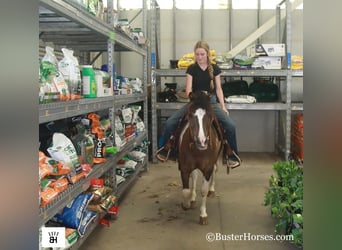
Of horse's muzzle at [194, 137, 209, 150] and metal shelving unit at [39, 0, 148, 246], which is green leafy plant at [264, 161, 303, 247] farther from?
metal shelving unit at [39, 0, 148, 246]

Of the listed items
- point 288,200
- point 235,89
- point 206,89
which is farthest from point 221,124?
point 235,89

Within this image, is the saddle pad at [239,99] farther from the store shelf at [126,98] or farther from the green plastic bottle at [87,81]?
the green plastic bottle at [87,81]

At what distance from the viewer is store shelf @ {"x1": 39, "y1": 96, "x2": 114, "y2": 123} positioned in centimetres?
217

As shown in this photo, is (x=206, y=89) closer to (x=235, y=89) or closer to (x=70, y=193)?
(x=70, y=193)

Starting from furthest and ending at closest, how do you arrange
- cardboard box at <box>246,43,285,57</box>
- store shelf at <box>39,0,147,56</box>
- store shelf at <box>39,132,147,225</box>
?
cardboard box at <box>246,43,285,57</box> → store shelf at <box>39,0,147,56</box> → store shelf at <box>39,132,147,225</box>

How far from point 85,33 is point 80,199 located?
6.63 ft

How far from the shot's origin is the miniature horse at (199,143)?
11.3 ft

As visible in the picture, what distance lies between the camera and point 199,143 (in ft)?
11.3

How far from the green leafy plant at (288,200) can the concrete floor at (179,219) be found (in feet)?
0.56

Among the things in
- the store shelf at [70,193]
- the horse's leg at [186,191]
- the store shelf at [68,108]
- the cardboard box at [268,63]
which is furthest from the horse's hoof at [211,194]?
the cardboard box at [268,63]

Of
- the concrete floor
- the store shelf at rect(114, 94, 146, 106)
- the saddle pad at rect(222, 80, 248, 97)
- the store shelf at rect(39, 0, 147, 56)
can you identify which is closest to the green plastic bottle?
the store shelf at rect(39, 0, 147, 56)

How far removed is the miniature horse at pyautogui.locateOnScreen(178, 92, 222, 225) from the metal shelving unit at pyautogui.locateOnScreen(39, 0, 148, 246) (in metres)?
0.75
